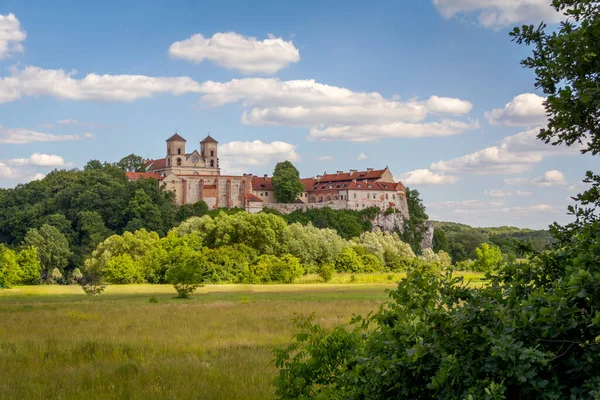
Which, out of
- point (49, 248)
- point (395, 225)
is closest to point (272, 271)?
point (49, 248)

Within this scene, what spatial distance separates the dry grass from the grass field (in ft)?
0.08

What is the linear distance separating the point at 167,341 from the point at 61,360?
3.61m

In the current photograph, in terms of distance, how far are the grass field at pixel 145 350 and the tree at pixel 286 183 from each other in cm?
10045

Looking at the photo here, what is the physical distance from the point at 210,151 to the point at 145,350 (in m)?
141

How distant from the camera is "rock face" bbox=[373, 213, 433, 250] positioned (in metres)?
127

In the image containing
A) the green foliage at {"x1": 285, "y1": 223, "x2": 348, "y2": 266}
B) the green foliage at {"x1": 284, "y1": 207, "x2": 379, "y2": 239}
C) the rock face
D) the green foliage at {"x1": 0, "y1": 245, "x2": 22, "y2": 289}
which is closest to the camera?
the green foliage at {"x1": 0, "y1": 245, "x2": 22, "y2": 289}

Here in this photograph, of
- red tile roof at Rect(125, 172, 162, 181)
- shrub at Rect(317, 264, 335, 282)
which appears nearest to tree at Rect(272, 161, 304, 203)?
red tile roof at Rect(125, 172, 162, 181)

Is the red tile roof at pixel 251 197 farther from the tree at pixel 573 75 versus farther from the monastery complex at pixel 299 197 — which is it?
the tree at pixel 573 75

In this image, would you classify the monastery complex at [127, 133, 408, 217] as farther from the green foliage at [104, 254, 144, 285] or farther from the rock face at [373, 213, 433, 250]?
the green foliage at [104, 254, 144, 285]

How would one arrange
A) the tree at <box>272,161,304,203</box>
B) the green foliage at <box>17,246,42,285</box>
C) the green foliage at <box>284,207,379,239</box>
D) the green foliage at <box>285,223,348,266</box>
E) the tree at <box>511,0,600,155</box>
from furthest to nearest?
the tree at <box>272,161,304,203</box>
the green foliage at <box>284,207,379,239</box>
the green foliage at <box>17,246,42,285</box>
the green foliage at <box>285,223,348,266</box>
the tree at <box>511,0,600,155</box>

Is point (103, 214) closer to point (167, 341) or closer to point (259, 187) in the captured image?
point (259, 187)

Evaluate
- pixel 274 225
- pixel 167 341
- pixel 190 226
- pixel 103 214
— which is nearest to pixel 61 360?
pixel 167 341

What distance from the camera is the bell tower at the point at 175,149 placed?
152875 mm

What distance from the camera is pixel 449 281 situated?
7996 millimetres
